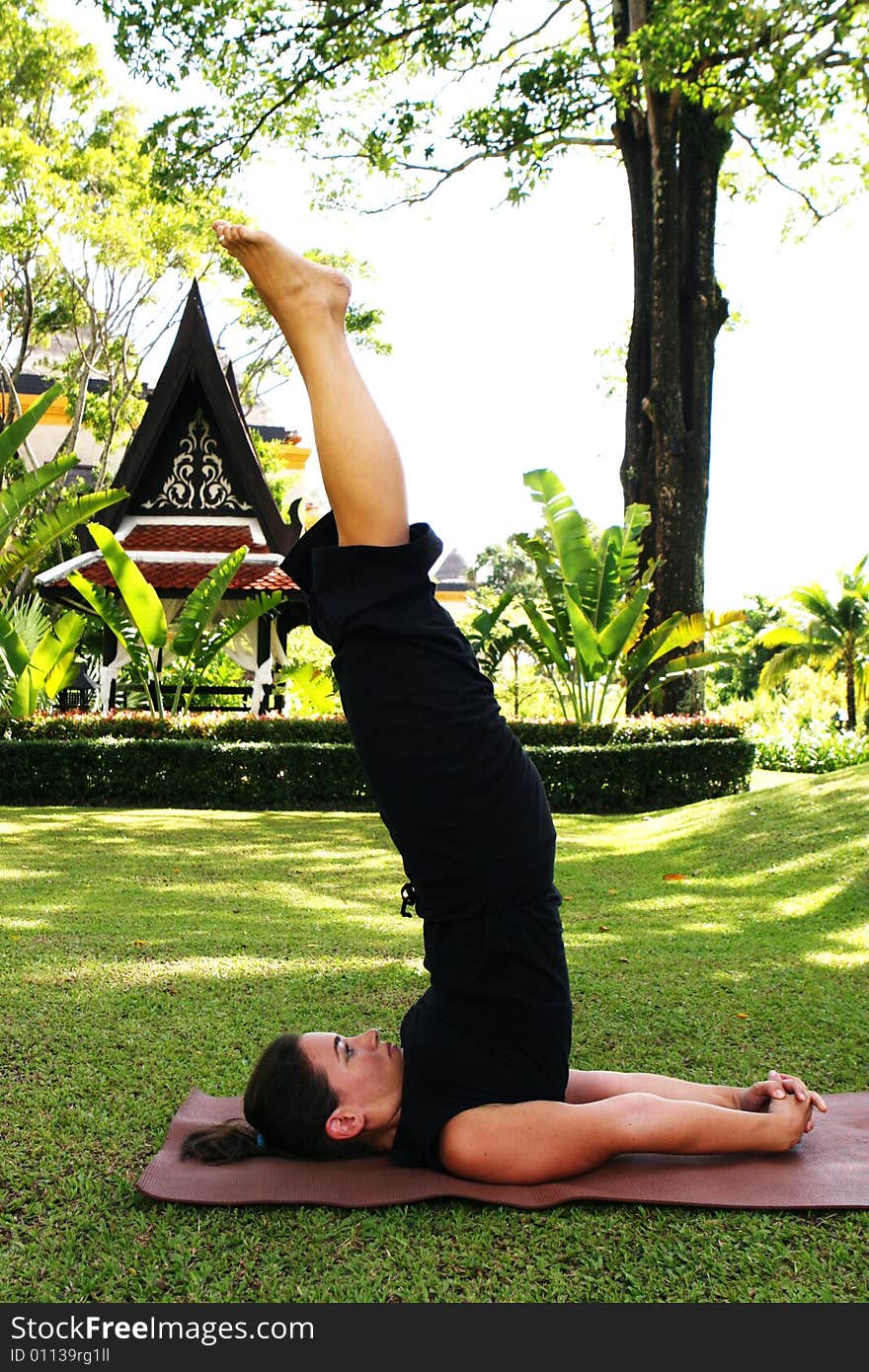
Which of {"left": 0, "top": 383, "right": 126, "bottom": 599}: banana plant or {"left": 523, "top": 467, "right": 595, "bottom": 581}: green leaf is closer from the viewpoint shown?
{"left": 0, "top": 383, "right": 126, "bottom": 599}: banana plant

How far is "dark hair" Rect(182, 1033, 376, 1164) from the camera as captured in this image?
2.66 metres

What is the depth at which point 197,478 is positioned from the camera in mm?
16156

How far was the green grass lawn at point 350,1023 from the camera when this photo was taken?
7.40 feet

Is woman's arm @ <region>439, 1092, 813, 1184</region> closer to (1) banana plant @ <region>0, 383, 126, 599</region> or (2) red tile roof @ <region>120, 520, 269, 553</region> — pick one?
(1) banana plant @ <region>0, 383, 126, 599</region>

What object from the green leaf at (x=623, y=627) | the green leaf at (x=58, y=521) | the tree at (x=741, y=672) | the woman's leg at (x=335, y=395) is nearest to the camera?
the woman's leg at (x=335, y=395)

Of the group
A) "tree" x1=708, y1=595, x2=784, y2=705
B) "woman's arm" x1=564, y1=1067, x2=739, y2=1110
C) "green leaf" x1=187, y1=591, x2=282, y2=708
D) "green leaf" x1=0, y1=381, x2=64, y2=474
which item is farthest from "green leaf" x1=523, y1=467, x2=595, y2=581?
"tree" x1=708, y1=595, x2=784, y2=705

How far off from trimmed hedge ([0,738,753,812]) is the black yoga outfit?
9753 millimetres

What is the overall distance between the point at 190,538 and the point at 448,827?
13.8m

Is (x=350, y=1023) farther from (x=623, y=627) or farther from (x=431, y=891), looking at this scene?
(x=623, y=627)

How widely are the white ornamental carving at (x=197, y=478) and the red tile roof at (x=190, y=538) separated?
35 centimetres

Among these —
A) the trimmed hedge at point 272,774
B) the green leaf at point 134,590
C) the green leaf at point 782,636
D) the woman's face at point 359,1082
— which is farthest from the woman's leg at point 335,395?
the green leaf at point 782,636

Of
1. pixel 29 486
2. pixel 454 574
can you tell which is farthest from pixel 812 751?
pixel 454 574

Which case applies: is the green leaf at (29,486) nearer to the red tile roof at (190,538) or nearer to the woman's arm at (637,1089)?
the red tile roof at (190,538)
